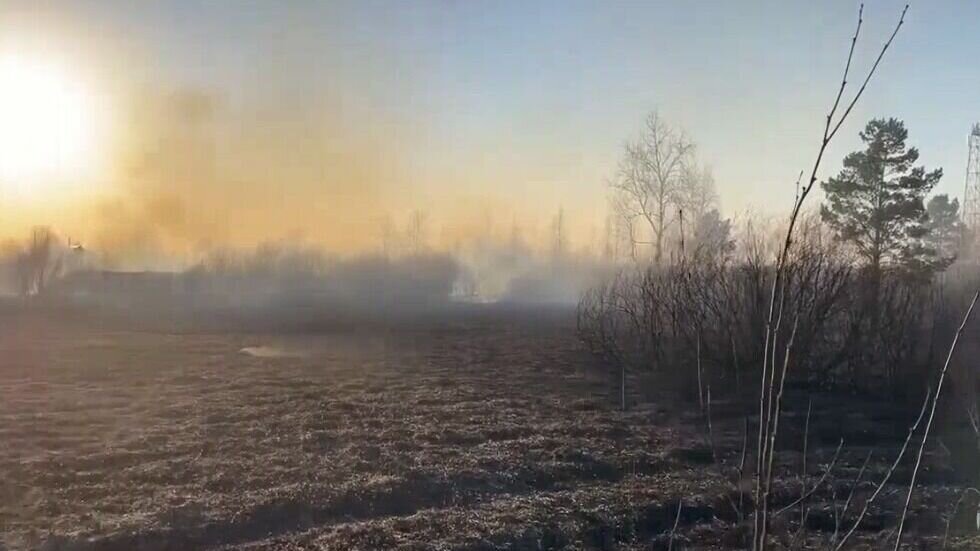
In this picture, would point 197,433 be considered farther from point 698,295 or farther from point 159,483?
point 698,295

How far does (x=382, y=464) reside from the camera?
8.30 meters

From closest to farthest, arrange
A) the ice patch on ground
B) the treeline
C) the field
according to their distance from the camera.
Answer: the field, the treeline, the ice patch on ground

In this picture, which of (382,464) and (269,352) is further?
(269,352)

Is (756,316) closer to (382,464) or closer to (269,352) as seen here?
(382,464)

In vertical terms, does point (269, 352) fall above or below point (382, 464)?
above

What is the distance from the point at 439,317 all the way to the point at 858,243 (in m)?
22.4

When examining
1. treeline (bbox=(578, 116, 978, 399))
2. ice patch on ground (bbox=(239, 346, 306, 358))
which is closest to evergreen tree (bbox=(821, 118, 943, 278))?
treeline (bbox=(578, 116, 978, 399))

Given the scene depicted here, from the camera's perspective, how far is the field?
621cm

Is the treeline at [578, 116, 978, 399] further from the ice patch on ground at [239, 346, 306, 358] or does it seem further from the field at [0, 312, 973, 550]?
the ice patch on ground at [239, 346, 306, 358]

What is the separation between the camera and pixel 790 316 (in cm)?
1136

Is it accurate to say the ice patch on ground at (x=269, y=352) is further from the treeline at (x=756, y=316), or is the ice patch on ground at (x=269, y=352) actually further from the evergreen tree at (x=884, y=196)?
the evergreen tree at (x=884, y=196)

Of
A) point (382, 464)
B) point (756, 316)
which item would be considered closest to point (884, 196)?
point (756, 316)

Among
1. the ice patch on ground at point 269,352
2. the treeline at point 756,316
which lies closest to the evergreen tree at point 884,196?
the treeline at point 756,316

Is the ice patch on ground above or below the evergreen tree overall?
below
